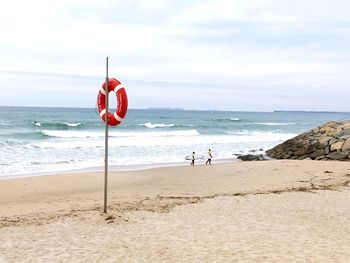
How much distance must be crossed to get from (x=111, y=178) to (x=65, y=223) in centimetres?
720

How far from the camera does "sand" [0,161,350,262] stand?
645 centimetres

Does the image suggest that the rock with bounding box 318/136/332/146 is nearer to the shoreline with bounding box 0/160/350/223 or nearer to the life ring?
the shoreline with bounding box 0/160/350/223

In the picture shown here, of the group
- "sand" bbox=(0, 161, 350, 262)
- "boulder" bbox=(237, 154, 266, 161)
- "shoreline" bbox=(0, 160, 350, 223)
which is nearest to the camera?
"sand" bbox=(0, 161, 350, 262)

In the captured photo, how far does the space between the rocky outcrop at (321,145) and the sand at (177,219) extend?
255 inches

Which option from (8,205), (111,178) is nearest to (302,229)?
(8,205)

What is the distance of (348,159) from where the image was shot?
20500mm

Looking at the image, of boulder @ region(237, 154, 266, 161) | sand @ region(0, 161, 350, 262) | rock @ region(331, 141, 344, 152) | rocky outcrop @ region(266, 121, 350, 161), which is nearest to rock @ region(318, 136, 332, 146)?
rocky outcrop @ region(266, 121, 350, 161)

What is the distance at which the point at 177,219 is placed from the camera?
8.78 meters

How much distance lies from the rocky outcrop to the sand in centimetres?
647

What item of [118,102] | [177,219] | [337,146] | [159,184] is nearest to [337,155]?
[337,146]

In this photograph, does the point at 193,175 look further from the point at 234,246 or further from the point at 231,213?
the point at 234,246

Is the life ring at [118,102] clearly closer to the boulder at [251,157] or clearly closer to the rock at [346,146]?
the rock at [346,146]

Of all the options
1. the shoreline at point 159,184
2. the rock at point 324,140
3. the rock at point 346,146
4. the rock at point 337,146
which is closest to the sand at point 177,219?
the shoreline at point 159,184

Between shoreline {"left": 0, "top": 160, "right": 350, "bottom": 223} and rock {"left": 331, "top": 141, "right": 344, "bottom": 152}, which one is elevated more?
rock {"left": 331, "top": 141, "right": 344, "bottom": 152}
